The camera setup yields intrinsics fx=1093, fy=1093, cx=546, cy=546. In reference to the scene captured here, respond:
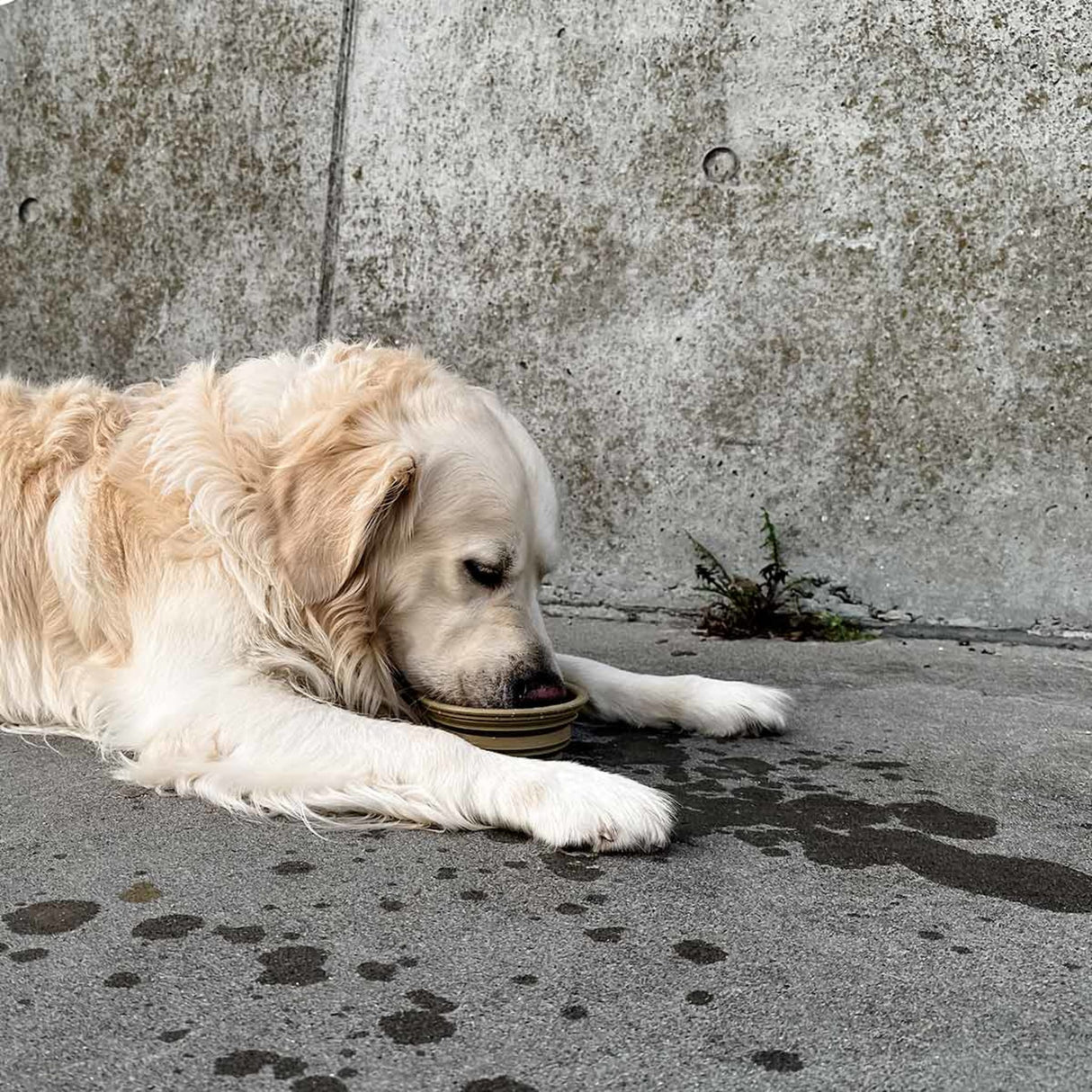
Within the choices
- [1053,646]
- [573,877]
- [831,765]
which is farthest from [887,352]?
[573,877]

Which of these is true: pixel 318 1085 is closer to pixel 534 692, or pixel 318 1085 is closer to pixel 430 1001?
pixel 430 1001

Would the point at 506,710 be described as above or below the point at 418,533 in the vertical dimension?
below

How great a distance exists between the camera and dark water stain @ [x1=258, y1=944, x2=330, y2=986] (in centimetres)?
154

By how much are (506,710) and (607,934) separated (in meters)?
0.84

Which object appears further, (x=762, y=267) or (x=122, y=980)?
(x=762, y=267)

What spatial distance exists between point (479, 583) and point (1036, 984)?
4.97ft

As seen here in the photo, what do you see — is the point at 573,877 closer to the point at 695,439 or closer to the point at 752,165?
the point at 695,439

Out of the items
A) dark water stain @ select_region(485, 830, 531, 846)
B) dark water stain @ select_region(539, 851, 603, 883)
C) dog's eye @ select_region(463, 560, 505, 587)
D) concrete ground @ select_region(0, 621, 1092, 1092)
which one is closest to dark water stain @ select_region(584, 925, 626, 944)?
concrete ground @ select_region(0, 621, 1092, 1092)

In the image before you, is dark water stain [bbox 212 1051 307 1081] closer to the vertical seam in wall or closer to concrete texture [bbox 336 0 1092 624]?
concrete texture [bbox 336 0 1092 624]

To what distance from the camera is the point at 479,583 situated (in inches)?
106

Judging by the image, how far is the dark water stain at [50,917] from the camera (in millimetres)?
1696

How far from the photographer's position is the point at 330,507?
258cm

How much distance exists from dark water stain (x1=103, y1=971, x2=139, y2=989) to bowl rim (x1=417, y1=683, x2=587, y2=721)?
1080 mm

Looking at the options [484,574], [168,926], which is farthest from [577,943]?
[484,574]
